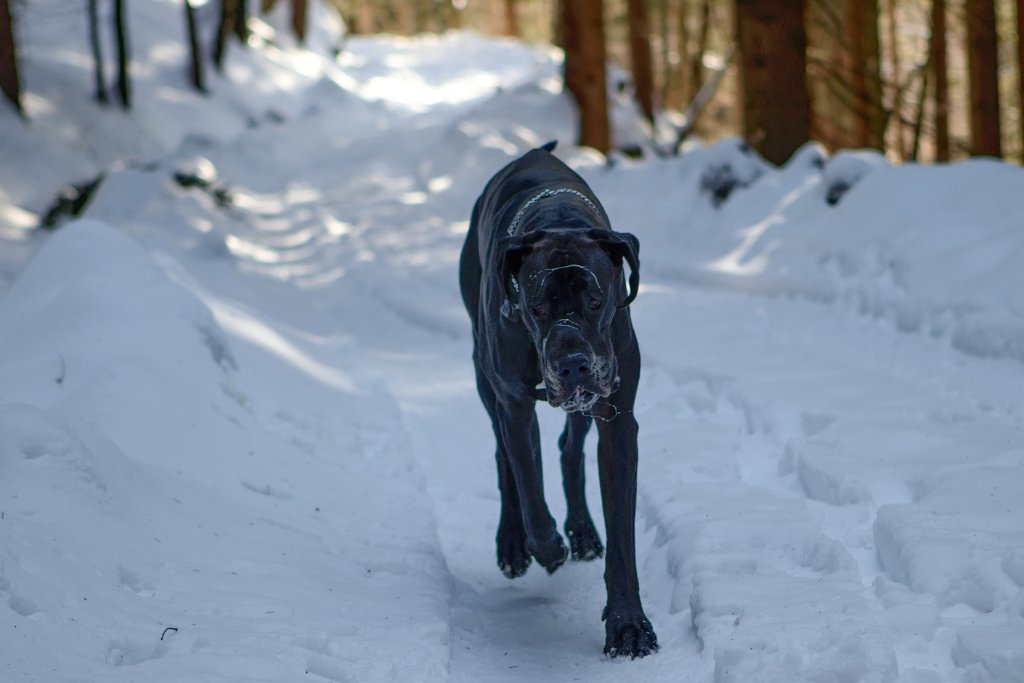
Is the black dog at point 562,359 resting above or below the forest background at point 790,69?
above

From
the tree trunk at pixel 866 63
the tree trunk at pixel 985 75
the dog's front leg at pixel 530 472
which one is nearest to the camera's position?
the dog's front leg at pixel 530 472

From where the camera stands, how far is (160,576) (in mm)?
4672

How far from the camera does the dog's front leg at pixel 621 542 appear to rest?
4.45 m

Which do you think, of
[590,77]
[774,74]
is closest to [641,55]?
[590,77]

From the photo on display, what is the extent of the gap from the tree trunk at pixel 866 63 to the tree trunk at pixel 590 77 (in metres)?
3.77

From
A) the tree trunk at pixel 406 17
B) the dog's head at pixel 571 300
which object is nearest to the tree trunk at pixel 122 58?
the dog's head at pixel 571 300

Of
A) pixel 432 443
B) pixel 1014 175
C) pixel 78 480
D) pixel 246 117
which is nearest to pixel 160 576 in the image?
pixel 78 480

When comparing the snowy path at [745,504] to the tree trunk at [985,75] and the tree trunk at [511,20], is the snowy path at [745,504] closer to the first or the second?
the tree trunk at [985,75]

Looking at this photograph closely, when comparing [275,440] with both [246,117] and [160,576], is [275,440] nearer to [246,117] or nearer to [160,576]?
[160,576]

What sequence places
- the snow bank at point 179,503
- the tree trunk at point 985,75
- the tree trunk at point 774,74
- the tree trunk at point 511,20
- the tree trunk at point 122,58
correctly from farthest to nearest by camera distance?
the tree trunk at point 511,20 < the tree trunk at point 122,58 < the tree trunk at point 774,74 < the tree trunk at point 985,75 < the snow bank at point 179,503

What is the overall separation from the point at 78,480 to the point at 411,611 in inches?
55.9

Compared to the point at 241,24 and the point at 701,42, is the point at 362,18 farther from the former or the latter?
the point at 701,42

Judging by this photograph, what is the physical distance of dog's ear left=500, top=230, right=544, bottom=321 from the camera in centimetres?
432

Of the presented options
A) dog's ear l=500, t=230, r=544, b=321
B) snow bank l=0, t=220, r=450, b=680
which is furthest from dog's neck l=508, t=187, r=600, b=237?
snow bank l=0, t=220, r=450, b=680
